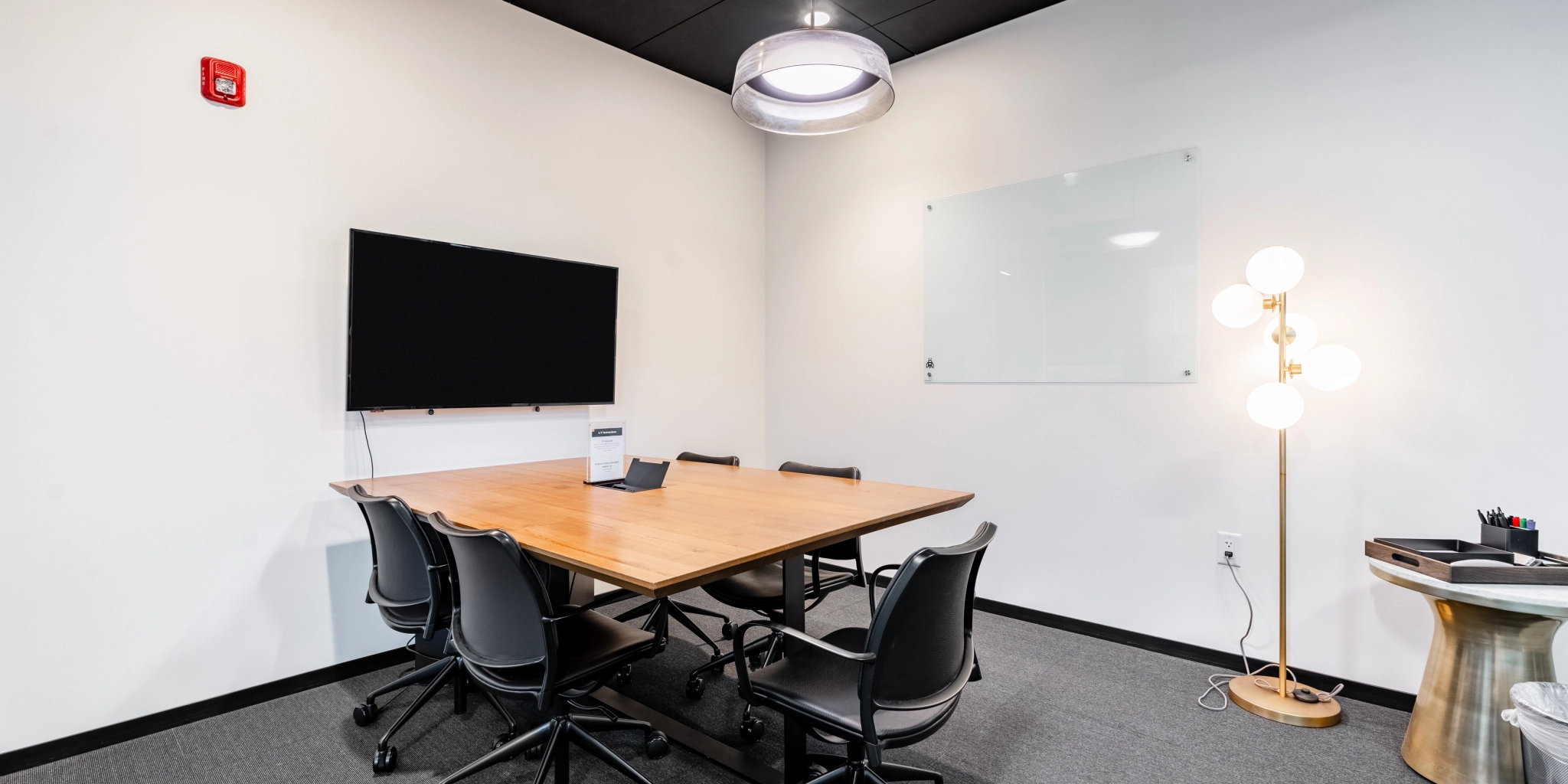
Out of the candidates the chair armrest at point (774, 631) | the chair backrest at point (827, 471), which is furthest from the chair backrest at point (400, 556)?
the chair backrest at point (827, 471)

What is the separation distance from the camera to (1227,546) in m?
3.15

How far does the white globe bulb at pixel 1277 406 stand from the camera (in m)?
2.64

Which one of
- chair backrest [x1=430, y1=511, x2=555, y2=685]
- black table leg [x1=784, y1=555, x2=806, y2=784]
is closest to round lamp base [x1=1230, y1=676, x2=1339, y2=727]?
black table leg [x1=784, y1=555, x2=806, y2=784]

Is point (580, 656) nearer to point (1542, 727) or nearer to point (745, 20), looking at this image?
point (1542, 727)

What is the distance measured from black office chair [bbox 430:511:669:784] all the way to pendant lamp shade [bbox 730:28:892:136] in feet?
5.49

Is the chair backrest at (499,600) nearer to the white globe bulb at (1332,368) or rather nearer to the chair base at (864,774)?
the chair base at (864,774)

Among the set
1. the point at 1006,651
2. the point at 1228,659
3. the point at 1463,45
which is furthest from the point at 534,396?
the point at 1463,45

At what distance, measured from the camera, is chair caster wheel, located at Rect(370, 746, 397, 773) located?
2256mm

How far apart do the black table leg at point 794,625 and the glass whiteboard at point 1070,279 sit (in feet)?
7.38

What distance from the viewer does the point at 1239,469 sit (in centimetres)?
313

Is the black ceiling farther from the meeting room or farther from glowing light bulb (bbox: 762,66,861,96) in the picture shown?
glowing light bulb (bbox: 762,66,861,96)

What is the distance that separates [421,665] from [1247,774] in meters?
3.16

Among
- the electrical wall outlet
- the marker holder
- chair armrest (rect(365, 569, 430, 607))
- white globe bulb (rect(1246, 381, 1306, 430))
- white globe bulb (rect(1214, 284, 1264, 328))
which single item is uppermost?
white globe bulb (rect(1214, 284, 1264, 328))

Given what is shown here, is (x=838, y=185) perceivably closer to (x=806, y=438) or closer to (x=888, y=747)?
(x=806, y=438)
